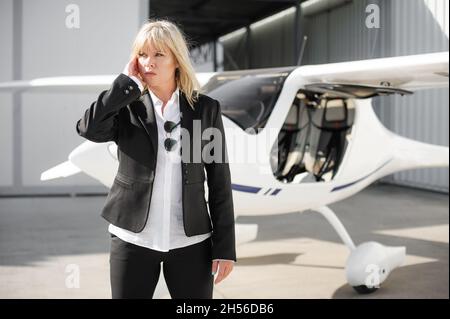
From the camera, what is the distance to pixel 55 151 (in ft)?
8.11

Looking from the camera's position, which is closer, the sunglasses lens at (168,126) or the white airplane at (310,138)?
the sunglasses lens at (168,126)

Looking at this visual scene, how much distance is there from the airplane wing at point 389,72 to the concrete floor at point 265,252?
1.28 m

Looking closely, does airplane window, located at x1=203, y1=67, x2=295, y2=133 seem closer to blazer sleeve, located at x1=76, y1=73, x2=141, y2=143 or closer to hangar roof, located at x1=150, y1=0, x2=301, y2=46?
blazer sleeve, located at x1=76, y1=73, x2=141, y2=143

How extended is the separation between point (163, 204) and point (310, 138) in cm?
268

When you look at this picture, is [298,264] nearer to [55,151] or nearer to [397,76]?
[397,76]

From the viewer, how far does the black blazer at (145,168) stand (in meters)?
1.30

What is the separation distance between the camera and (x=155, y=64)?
129 cm

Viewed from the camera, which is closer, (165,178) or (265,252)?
(165,178)

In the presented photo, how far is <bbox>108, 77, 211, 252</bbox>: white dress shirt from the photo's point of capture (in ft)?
4.37

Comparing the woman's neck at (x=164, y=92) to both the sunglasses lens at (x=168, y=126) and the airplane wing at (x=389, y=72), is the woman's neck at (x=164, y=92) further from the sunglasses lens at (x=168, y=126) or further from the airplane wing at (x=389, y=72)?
the airplane wing at (x=389, y=72)

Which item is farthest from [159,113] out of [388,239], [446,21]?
[388,239]

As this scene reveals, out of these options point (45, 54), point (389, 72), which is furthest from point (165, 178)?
point (389, 72)

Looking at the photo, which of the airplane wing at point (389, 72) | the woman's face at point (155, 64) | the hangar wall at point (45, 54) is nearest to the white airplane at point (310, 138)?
the airplane wing at point (389, 72)

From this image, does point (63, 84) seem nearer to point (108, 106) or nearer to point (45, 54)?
point (45, 54)
